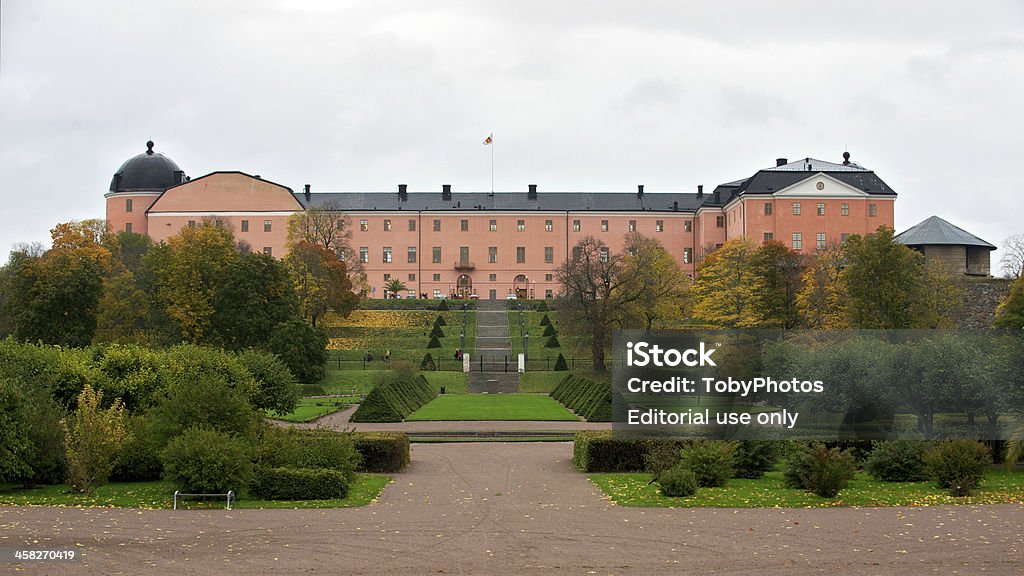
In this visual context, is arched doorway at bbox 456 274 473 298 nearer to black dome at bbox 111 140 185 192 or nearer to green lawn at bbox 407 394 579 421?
black dome at bbox 111 140 185 192

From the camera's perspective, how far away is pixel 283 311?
4088 cm

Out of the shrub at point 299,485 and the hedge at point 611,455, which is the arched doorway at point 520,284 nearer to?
the hedge at point 611,455

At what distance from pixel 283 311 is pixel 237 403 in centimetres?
2466

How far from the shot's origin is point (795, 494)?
51.0 ft

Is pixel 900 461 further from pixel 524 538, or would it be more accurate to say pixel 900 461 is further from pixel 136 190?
pixel 136 190

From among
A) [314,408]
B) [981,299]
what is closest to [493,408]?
[314,408]

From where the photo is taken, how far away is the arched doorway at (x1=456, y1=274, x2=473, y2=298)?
251 feet

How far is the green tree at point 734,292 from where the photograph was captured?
47250 mm

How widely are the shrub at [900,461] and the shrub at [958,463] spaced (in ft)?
2.71

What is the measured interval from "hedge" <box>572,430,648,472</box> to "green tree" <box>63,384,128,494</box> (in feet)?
24.4

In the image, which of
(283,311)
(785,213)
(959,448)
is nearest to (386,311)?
(283,311)

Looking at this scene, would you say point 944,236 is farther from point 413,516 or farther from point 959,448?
point 413,516

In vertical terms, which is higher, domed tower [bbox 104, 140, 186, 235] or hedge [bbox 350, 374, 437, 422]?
domed tower [bbox 104, 140, 186, 235]

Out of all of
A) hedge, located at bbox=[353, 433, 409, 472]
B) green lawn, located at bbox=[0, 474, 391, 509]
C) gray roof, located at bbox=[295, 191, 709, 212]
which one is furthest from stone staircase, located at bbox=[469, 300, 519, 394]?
green lawn, located at bbox=[0, 474, 391, 509]
